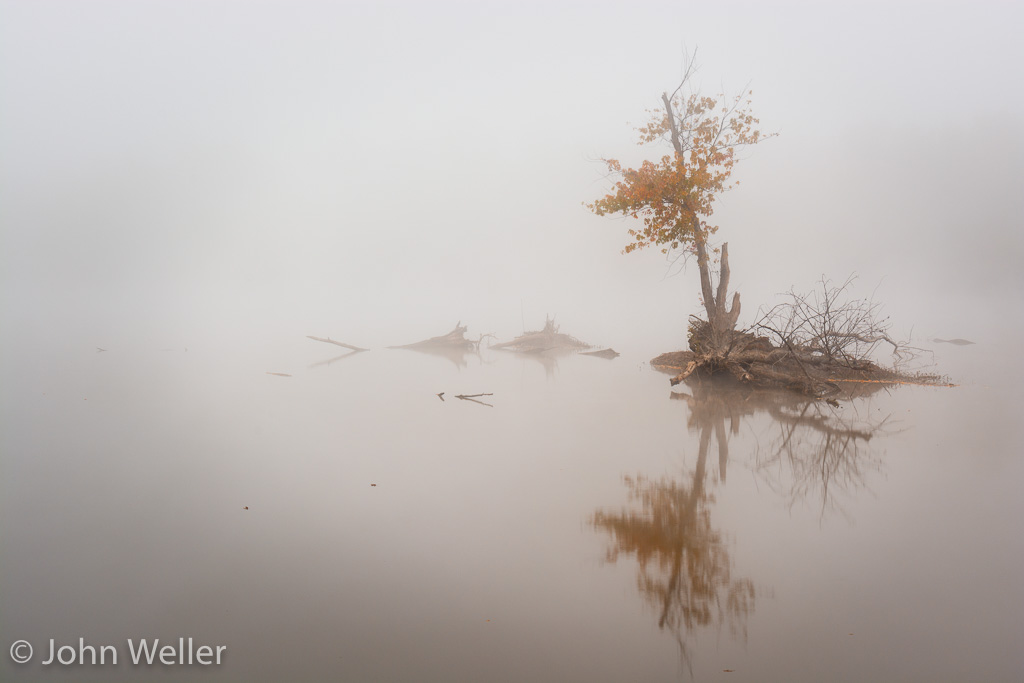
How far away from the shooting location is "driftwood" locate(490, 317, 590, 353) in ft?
60.2

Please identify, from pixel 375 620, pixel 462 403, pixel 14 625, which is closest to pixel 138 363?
pixel 462 403

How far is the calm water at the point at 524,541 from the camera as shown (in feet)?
11.7

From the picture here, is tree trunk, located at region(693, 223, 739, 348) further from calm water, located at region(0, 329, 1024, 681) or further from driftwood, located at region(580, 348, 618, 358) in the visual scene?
driftwood, located at region(580, 348, 618, 358)

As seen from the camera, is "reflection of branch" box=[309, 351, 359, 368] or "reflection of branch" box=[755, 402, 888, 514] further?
"reflection of branch" box=[309, 351, 359, 368]

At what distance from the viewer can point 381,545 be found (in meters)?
4.93

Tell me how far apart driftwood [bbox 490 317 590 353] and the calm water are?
8676 millimetres

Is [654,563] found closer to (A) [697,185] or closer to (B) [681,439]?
(B) [681,439]

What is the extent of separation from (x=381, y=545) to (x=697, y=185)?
10.1 m

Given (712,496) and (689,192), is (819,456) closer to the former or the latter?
(712,496)

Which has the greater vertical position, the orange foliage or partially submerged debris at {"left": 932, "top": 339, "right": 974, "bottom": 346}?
the orange foliage

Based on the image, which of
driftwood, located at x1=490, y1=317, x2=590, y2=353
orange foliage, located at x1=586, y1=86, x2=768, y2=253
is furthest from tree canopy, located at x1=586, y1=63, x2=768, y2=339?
driftwood, located at x1=490, y1=317, x2=590, y2=353

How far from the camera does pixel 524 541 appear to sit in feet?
16.4

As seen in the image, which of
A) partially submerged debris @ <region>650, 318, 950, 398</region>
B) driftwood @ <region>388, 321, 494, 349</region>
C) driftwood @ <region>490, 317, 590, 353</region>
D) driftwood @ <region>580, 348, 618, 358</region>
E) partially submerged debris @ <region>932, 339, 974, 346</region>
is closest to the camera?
partially submerged debris @ <region>650, 318, 950, 398</region>

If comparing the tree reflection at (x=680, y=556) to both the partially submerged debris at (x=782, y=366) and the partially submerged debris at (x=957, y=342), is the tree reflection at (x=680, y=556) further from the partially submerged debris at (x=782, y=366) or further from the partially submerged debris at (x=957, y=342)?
the partially submerged debris at (x=957, y=342)
